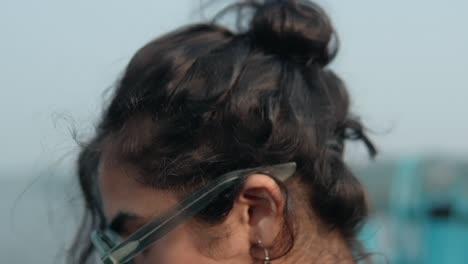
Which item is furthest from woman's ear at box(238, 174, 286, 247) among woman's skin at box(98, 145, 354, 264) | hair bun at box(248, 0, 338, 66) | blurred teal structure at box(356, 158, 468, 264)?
blurred teal structure at box(356, 158, 468, 264)

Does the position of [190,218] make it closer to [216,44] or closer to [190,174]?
[190,174]

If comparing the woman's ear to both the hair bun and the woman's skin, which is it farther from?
the hair bun

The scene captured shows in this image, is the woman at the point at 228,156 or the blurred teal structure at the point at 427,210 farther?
the blurred teal structure at the point at 427,210

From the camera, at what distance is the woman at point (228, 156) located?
4.75ft

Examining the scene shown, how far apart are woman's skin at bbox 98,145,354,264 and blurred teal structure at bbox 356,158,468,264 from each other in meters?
2.35

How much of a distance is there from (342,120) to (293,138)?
18 cm

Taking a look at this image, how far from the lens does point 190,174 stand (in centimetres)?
148

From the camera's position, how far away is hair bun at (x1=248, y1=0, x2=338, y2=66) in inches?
63.0

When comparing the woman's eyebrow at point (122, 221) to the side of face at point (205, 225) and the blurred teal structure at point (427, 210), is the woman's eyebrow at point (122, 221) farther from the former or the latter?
the blurred teal structure at point (427, 210)

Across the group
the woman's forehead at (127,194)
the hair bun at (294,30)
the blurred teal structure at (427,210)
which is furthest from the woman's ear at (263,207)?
the blurred teal structure at (427,210)

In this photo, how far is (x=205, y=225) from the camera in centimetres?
146

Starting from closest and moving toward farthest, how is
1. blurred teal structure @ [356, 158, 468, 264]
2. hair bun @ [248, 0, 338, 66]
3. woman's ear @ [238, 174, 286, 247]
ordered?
woman's ear @ [238, 174, 286, 247] < hair bun @ [248, 0, 338, 66] < blurred teal structure @ [356, 158, 468, 264]

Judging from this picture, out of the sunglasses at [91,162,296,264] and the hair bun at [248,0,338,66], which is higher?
the hair bun at [248,0,338,66]

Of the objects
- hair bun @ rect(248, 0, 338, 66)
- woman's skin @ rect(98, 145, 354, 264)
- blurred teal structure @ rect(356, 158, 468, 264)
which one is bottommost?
blurred teal structure @ rect(356, 158, 468, 264)
